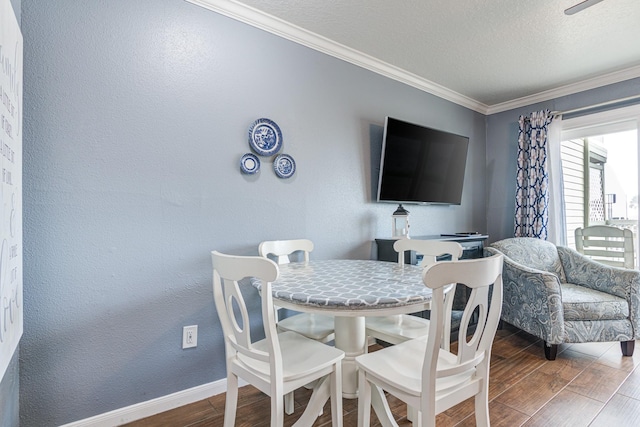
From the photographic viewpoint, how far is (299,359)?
4.42ft

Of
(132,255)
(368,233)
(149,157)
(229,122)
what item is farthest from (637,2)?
(132,255)

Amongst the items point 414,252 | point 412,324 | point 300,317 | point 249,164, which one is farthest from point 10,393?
point 414,252

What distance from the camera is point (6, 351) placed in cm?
99

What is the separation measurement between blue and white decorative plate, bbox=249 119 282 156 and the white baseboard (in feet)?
4.89

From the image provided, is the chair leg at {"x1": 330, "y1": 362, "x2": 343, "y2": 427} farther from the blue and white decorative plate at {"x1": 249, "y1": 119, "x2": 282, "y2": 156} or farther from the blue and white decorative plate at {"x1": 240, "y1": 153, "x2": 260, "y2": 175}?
A: the blue and white decorative plate at {"x1": 249, "y1": 119, "x2": 282, "y2": 156}

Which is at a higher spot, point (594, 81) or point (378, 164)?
point (594, 81)

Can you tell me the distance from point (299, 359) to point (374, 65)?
2.46 meters

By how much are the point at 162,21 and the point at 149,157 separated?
0.79 m

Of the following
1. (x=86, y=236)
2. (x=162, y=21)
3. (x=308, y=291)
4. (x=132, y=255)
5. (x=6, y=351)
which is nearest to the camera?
(x=6, y=351)

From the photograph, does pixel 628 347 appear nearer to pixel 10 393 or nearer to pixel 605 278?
pixel 605 278

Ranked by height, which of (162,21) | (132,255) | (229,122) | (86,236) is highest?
(162,21)

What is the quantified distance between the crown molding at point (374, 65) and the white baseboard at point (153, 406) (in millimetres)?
2310

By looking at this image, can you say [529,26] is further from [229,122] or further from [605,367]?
[605,367]

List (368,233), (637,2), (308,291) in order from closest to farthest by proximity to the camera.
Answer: (308,291), (637,2), (368,233)
